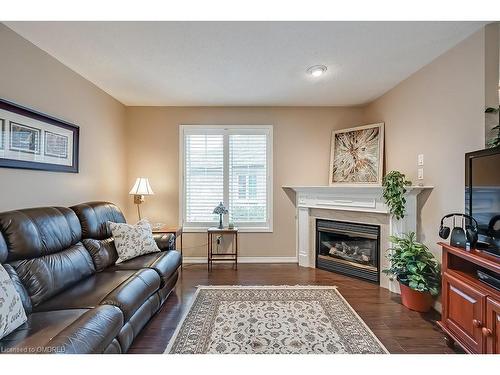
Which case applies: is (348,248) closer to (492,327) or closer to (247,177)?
(247,177)

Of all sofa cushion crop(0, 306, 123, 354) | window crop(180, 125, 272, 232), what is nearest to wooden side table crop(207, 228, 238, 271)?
window crop(180, 125, 272, 232)

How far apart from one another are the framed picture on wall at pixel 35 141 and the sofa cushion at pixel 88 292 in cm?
112

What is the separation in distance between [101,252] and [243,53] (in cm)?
236

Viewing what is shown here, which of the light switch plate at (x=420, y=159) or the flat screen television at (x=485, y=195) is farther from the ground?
the light switch plate at (x=420, y=159)

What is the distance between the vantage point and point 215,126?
3738mm

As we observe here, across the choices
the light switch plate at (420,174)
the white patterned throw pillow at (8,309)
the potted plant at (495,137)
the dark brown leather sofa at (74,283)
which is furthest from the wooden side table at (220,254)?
the potted plant at (495,137)

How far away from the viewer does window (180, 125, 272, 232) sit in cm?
377

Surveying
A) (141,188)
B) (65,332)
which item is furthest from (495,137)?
(141,188)

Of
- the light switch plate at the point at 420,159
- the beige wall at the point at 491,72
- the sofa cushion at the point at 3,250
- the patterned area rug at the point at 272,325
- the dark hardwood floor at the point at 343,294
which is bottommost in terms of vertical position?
the dark hardwood floor at the point at 343,294

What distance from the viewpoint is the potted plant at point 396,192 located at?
98.9 inches

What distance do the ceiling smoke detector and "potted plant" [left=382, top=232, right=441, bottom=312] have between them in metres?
1.97

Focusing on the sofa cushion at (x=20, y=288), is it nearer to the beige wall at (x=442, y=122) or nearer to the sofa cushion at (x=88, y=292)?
the sofa cushion at (x=88, y=292)
